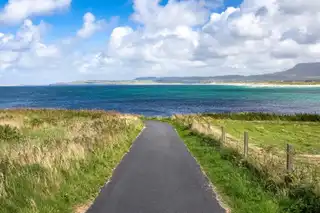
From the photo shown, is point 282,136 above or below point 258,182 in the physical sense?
below

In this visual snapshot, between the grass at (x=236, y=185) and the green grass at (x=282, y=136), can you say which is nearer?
the grass at (x=236, y=185)

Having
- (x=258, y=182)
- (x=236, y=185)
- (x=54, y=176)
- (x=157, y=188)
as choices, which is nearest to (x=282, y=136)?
(x=258, y=182)

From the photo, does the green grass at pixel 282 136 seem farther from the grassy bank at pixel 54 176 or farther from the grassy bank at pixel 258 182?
the grassy bank at pixel 54 176

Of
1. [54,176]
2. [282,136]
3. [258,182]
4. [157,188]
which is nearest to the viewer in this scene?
[54,176]

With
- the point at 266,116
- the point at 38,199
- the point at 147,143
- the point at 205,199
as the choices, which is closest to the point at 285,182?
the point at 205,199

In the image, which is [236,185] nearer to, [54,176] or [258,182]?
[258,182]

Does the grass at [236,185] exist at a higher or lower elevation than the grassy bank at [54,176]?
lower

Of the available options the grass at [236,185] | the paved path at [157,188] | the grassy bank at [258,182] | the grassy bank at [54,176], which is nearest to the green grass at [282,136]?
the grass at [236,185]

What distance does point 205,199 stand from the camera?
10664 mm

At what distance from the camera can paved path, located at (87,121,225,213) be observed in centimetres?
979

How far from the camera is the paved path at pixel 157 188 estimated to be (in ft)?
32.1

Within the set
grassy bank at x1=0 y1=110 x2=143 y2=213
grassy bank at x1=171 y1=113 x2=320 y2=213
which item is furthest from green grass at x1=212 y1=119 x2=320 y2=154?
grassy bank at x1=0 y1=110 x2=143 y2=213

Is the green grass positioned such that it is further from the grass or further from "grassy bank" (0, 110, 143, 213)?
"grassy bank" (0, 110, 143, 213)

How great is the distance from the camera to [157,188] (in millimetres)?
11883
